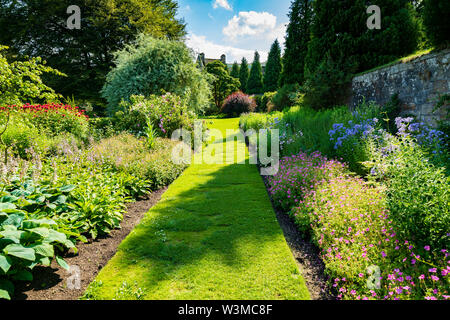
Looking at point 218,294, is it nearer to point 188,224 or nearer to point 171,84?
point 188,224

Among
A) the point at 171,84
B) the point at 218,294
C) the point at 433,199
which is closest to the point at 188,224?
the point at 218,294

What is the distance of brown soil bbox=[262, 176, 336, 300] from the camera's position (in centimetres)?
225

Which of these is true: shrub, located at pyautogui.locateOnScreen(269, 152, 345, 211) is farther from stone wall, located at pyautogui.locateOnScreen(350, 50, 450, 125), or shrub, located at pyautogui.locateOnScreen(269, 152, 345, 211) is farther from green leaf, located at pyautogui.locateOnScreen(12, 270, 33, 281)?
green leaf, located at pyautogui.locateOnScreen(12, 270, 33, 281)

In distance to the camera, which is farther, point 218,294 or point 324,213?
point 324,213

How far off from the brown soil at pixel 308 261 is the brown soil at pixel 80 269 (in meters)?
2.25

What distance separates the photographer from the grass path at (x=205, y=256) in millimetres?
2260

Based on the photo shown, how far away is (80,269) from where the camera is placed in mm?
2578

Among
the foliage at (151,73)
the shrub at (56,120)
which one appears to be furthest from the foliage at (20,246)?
the foliage at (151,73)

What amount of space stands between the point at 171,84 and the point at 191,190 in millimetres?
8031

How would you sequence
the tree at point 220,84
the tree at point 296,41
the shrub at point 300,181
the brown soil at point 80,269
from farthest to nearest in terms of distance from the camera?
the tree at point 220,84, the tree at point 296,41, the shrub at point 300,181, the brown soil at point 80,269

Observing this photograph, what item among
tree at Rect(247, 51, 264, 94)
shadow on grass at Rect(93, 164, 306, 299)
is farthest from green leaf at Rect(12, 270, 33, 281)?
tree at Rect(247, 51, 264, 94)

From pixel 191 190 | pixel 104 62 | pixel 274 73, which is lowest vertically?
pixel 191 190

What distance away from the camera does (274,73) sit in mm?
32406

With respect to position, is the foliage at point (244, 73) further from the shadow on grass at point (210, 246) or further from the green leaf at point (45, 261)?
the green leaf at point (45, 261)
